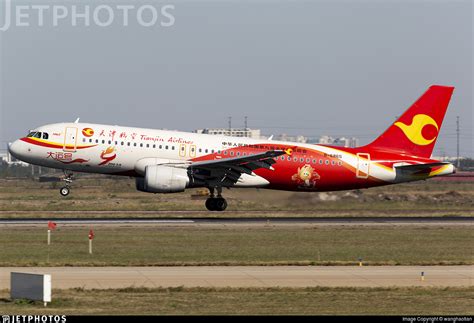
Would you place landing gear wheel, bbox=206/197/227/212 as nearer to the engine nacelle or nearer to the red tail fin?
the engine nacelle

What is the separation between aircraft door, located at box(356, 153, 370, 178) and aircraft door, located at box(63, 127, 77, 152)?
15.5 meters

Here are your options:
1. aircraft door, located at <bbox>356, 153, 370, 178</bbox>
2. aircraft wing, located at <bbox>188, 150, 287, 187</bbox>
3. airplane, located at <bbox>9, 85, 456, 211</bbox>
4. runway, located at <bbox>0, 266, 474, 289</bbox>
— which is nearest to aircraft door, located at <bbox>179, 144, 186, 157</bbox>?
airplane, located at <bbox>9, 85, 456, 211</bbox>

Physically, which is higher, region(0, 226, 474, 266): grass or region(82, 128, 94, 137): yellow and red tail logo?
region(82, 128, 94, 137): yellow and red tail logo

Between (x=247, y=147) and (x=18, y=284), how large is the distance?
29.2 metres

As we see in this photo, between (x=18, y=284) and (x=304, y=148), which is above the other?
(x=304, y=148)

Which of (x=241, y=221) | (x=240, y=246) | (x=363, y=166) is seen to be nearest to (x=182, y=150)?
(x=241, y=221)

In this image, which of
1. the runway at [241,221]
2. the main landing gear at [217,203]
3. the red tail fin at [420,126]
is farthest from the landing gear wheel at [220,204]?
the red tail fin at [420,126]

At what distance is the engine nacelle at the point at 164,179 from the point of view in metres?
46.6

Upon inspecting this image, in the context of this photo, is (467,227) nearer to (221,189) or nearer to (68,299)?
(221,189)

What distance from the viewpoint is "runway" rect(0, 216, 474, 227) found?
44031 mm

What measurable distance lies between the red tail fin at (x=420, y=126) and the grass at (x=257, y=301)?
27800mm

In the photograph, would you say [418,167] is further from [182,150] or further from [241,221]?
[182,150]

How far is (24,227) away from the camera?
41031mm

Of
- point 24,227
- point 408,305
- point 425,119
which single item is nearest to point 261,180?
point 425,119
